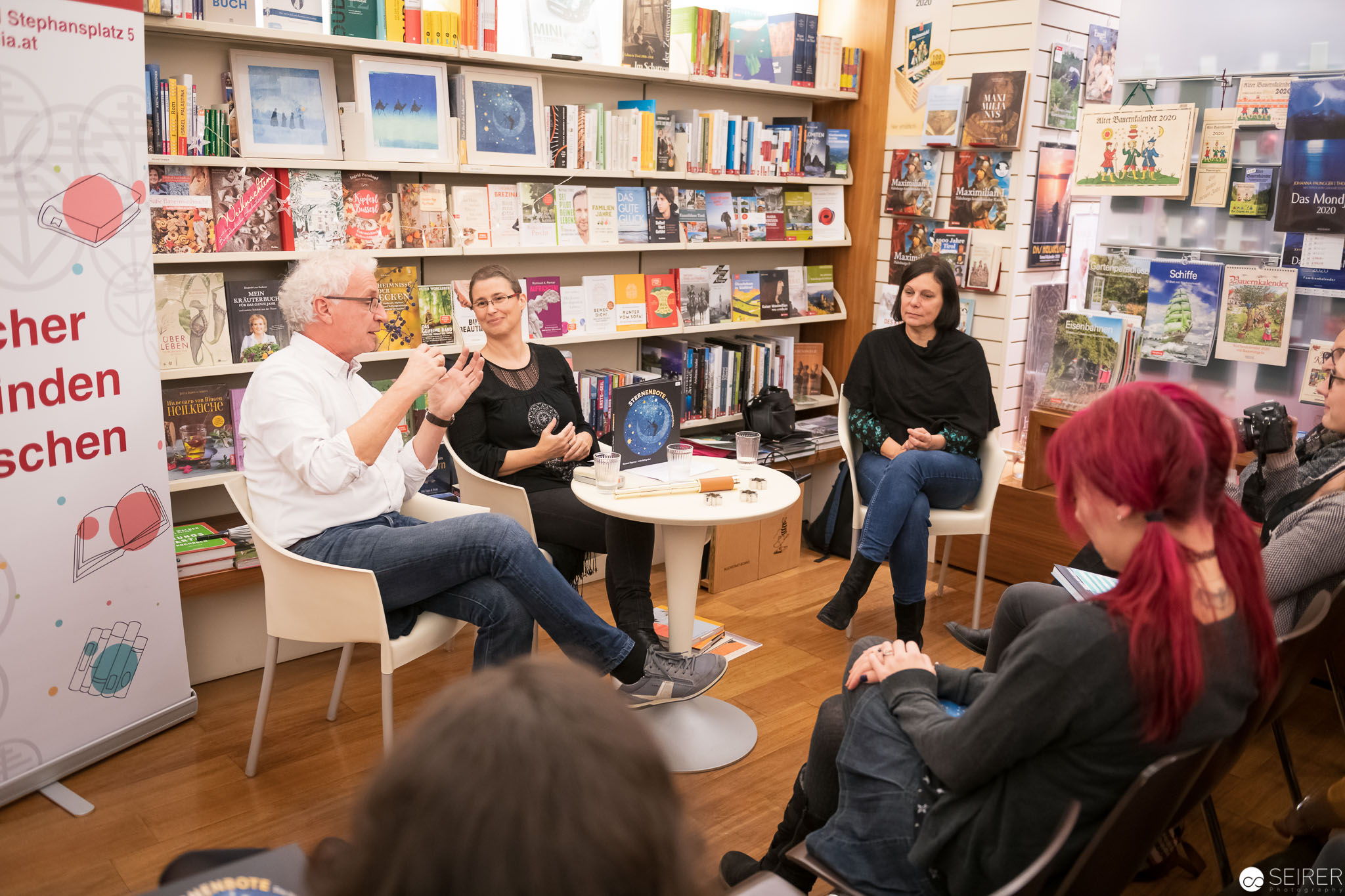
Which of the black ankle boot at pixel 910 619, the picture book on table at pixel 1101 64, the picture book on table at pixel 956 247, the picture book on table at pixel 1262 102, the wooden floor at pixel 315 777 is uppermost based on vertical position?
the picture book on table at pixel 1101 64

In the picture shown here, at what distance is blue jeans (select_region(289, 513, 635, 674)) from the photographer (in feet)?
8.57

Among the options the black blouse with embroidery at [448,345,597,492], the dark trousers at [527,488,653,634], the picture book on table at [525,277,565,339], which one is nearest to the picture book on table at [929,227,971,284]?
the picture book on table at [525,277,565,339]

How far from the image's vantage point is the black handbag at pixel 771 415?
15.1 feet

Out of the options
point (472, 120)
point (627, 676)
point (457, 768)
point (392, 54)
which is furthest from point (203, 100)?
point (457, 768)

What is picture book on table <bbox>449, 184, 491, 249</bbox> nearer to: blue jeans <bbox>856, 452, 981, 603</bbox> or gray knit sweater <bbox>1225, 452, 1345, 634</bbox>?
blue jeans <bbox>856, 452, 981, 603</bbox>

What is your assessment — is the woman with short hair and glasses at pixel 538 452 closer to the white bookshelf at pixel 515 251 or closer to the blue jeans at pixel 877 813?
the white bookshelf at pixel 515 251

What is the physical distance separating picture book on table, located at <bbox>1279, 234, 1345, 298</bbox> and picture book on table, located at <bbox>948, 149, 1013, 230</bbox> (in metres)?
1.08

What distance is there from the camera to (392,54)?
3.52 m

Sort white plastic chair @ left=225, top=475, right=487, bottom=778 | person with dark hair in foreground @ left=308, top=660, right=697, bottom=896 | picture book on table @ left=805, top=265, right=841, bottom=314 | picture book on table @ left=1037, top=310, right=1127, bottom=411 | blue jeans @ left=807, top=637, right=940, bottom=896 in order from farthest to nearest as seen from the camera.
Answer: picture book on table @ left=805, top=265, right=841, bottom=314 → picture book on table @ left=1037, top=310, right=1127, bottom=411 → white plastic chair @ left=225, top=475, right=487, bottom=778 → blue jeans @ left=807, top=637, right=940, bottom=896 → person with dark hair in foreground @ left=308, top=660, right=697, bottom=896

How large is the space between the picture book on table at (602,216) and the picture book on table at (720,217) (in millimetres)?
541

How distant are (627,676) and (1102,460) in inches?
65.6

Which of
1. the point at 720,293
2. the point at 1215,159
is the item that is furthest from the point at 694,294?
the point at 1215,159

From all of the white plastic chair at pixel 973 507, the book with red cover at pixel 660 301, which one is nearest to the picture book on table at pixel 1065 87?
the white plastic chair at pixel 973 507

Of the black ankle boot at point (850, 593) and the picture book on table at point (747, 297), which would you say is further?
the picture book on table at point (747, 297)
